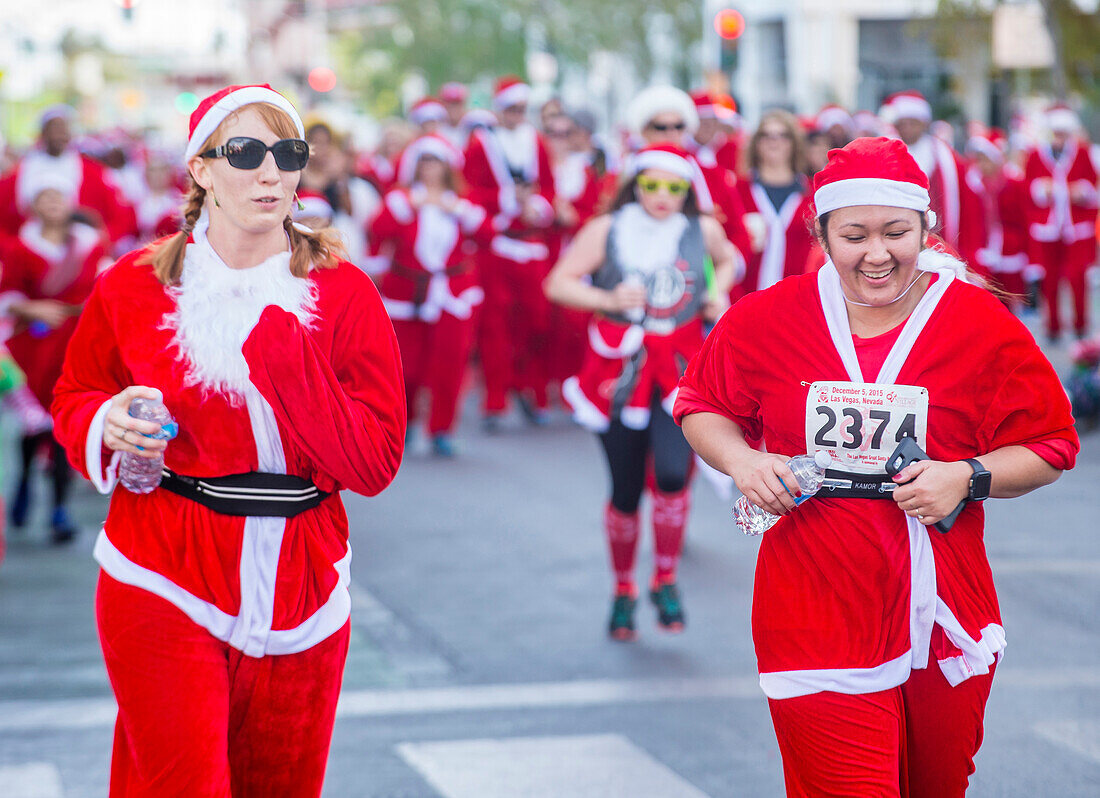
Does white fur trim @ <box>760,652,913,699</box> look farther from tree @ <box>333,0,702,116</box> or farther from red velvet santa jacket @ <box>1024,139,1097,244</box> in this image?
tree @ <box>333,0,702,116</box>

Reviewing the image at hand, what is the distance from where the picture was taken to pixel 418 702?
6090 mm

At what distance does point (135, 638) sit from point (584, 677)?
3.27 m

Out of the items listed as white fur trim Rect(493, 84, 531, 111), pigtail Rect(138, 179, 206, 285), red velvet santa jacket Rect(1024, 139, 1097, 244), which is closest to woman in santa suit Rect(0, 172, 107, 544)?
white fur trim Rect(493, 84, 531, 111)

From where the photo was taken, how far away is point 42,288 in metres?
9.06

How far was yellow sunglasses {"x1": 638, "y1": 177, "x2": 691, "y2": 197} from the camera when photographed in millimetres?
6777

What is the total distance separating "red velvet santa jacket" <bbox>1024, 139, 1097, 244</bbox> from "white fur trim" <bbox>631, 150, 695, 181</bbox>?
11.8 metres

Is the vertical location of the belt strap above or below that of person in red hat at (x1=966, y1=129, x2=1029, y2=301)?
above

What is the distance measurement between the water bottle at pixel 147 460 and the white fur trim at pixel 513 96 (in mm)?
10558

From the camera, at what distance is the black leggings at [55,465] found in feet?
29.0

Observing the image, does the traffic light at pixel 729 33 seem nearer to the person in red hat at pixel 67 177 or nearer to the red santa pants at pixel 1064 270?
the red santa pants at pixel 1064 270

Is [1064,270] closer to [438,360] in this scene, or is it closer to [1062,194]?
[1062,194]

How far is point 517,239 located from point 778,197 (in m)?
4.05

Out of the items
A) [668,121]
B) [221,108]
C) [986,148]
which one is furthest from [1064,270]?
[221,108]

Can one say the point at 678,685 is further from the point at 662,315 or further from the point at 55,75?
the point at 55,75
